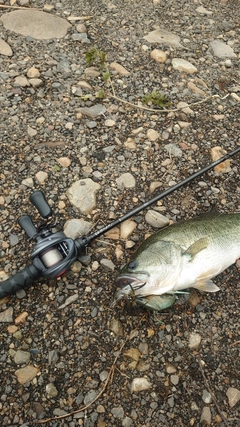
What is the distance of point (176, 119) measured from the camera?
5.12 meters

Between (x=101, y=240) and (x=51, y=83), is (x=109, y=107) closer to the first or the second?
(x=51, y=83)

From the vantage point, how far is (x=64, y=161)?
458cm

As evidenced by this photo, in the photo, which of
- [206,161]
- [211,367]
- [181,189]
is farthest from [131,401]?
[206,161]

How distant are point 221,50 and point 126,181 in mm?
2826

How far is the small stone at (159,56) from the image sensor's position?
5.71 m

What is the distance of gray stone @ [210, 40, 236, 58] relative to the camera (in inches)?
235

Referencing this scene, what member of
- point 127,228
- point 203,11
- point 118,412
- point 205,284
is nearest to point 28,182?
point 127,228

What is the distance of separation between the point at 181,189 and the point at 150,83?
1.73 metres

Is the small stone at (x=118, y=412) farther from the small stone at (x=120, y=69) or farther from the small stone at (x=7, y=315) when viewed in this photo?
the small stone at (x=120, y=69)

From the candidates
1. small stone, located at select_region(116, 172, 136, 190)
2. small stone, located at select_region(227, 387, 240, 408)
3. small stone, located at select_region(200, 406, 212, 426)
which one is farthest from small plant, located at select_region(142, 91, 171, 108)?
small stone, located at select_region(200, 406, 212, 426)

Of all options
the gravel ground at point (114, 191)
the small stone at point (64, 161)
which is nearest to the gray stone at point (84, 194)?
the gravel ground at point (114, 191)

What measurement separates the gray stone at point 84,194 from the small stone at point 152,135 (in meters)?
0.94

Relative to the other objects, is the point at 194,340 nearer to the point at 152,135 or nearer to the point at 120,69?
the point at 152,135

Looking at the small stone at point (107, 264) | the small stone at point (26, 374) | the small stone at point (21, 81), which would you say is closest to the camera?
the small stone at point (26, 374)
